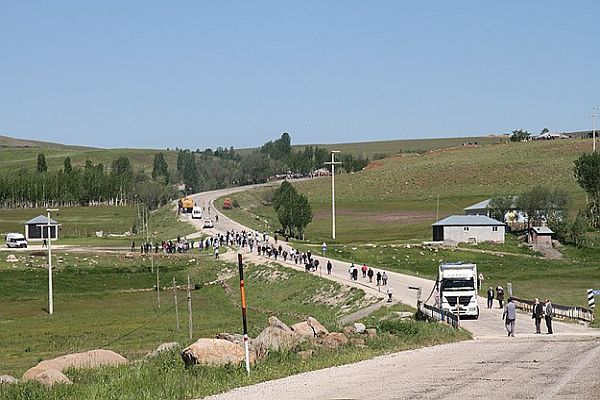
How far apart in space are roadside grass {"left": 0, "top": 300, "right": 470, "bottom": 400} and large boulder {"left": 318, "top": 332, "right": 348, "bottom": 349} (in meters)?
0.26

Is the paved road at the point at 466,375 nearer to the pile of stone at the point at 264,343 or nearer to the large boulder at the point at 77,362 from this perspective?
the pile of stone at the point at 264,343

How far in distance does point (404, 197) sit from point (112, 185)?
5041 centimetres

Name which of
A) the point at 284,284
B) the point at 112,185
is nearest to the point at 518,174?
the point at 112,185

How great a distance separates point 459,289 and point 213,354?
2235 cm

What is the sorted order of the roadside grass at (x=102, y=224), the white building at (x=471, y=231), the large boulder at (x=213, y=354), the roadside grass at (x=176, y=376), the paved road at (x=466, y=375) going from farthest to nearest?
the roadside grass at (x=102, y=224)
the white building at (x=471, y=231)
the large boulder at (x=213, y=354)
the roadside grass at (x=176, y=376)
the paved road at (x=466, y=375)

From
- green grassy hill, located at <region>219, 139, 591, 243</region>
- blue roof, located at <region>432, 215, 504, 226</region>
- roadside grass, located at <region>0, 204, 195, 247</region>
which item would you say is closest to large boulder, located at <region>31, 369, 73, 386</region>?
blue roof, located at <region>432, 215, 504, 226</region>

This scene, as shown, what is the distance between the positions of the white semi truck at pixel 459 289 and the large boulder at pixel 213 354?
2009cm

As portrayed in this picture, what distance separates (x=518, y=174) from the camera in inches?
6860

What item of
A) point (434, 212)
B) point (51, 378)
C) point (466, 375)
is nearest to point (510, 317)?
point (466, 375)

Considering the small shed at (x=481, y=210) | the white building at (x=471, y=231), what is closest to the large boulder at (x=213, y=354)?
the white building at (x=471, y=231)

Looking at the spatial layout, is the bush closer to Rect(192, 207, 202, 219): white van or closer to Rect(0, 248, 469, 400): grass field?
Rect(0, 248, 469, 400): grass field

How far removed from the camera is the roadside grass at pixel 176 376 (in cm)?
2367

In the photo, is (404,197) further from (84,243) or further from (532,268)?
(532,268)

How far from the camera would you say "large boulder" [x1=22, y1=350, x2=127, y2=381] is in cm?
2845
